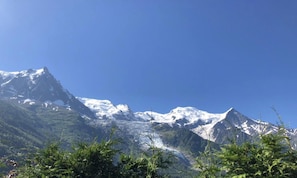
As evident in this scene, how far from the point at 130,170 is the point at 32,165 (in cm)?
297

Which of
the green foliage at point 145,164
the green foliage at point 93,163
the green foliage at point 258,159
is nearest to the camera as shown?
the green foliage at point 258,159

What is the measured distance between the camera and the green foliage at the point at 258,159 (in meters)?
8.01

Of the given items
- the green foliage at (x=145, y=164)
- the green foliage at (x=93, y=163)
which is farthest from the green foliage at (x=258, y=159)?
the green foliage at (x=93, y=163)

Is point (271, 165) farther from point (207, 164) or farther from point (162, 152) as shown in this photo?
point (162, 152)

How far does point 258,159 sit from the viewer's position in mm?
8305

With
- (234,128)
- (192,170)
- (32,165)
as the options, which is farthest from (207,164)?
(32,165)

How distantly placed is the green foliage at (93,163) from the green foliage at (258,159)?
1.77 metres

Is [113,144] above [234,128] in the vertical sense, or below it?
below

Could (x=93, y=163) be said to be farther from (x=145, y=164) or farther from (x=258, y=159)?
(x=258, y=159)

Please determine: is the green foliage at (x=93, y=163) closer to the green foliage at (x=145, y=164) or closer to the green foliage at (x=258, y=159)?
the green foliage at (x=145, y=164)

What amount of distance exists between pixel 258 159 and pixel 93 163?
15.0ft

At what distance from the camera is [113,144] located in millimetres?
10773

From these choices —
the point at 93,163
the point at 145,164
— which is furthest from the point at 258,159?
the point at 93,163

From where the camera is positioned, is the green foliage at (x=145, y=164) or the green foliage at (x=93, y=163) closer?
the green foliage at (x=93, y=163)
